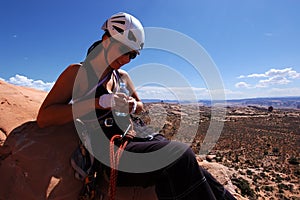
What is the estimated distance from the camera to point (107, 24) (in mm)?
2709

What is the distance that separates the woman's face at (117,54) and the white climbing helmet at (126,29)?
5 centimetres

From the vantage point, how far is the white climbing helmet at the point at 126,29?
254 centimetres

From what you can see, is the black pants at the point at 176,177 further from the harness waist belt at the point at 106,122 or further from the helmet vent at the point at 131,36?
the helmet vent at the point at 131,36

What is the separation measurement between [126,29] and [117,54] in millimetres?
309

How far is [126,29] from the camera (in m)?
2.61

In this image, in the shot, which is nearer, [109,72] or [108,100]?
[108,100]

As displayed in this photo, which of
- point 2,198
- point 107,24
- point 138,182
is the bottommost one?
point 2,198

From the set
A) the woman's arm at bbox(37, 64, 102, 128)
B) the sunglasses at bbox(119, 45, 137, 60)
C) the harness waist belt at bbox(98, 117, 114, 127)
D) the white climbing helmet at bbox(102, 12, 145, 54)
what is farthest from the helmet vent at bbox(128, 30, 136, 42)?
the harness waist belt at bbox(98, 117, 114, 127)

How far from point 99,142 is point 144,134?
0.45 meters

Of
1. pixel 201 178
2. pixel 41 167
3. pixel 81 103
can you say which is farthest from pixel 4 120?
pixel 201 178

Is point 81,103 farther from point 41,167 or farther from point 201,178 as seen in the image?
point 201,178

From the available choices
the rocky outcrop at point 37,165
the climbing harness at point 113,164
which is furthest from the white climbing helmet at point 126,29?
the rocky outcrop at point 37,165

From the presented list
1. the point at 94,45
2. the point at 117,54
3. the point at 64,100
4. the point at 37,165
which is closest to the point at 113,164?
the point at 64,100

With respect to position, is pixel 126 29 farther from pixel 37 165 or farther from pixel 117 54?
pixel 37 165
